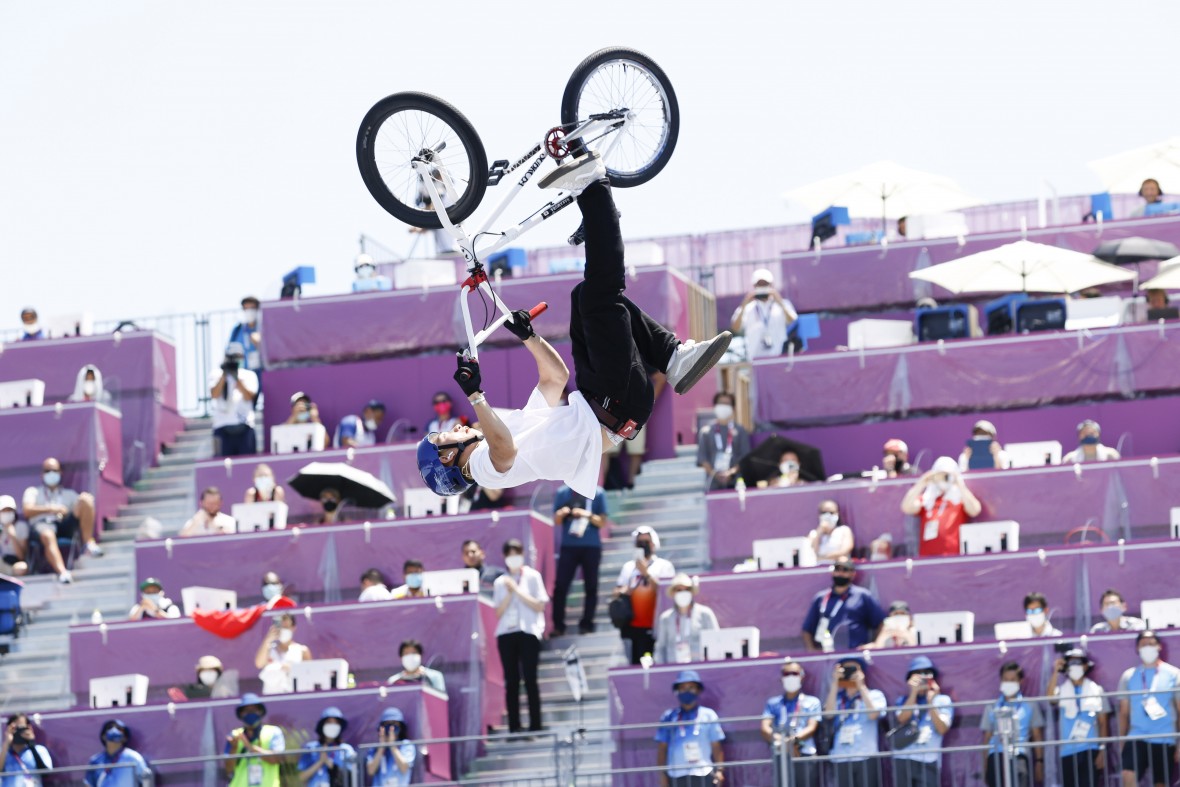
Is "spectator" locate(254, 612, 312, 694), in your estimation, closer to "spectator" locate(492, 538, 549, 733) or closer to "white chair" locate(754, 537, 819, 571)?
"spectator" locate(492, 538, 549, 733)

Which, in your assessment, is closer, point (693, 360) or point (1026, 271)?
point (693, 360)

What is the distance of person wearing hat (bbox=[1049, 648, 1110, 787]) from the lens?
687 inches

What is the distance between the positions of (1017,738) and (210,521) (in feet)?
30.1

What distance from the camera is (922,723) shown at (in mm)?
17984

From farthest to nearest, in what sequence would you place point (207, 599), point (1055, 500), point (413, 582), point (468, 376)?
point (207, 599)
point (1055, 500)
point (413, 582)
point (468, 376)

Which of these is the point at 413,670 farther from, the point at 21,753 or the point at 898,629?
the point at 898,629

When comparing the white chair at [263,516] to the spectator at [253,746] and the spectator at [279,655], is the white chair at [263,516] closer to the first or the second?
the spectator at [279,655]

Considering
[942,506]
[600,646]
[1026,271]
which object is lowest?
[600,646]

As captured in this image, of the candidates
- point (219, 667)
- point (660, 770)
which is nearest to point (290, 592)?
point (219, 667)

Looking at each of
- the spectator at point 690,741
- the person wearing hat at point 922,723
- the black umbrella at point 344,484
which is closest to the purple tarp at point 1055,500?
the person wearing hat at point 922,723

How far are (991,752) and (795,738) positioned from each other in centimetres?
156

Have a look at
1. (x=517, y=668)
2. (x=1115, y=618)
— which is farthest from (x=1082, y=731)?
(x=517, y=668)

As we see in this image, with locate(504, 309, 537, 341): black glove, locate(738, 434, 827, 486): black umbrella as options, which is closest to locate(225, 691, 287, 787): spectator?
locate(738, 434, 827, 486): black umbrella

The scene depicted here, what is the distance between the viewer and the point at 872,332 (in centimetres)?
2431
